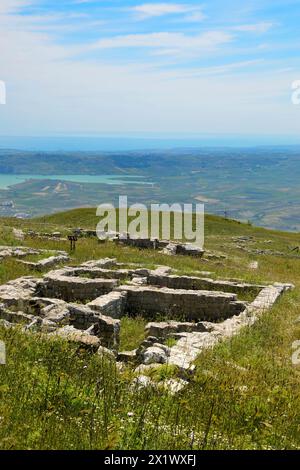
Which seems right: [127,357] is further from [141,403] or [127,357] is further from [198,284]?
[198,284]

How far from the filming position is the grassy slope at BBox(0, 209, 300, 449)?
20.2 ft

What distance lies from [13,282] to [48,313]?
414cm

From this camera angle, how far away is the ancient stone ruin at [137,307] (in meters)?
12.7

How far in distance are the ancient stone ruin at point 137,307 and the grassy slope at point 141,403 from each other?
110 cm

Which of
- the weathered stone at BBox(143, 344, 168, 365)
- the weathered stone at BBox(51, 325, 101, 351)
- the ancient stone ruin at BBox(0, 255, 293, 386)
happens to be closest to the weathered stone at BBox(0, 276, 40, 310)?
the ancient stone ruin at BBox(0, 255, 293, 386)

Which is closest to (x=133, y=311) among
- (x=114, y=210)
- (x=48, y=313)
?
(x=48, y=313)

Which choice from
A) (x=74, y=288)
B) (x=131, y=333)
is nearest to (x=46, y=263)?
(x=74, y=288)

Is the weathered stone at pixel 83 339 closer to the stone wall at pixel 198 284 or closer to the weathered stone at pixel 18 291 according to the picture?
the weathered stone at pixel 18 291

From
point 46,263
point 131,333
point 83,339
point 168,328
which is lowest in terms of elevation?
point 131,333

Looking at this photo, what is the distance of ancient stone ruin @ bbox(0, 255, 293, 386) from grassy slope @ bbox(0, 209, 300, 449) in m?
1.10

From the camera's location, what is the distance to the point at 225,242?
149 ft

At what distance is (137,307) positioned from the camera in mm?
19203

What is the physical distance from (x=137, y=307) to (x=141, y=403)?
11.7m
